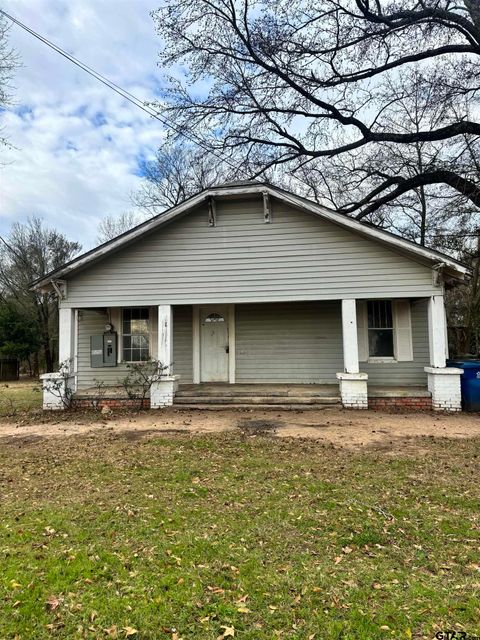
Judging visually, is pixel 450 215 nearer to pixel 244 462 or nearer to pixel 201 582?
pixel 244 462

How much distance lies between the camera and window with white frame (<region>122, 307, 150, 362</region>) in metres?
11.9

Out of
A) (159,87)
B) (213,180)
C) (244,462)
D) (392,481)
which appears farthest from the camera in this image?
(213,180)

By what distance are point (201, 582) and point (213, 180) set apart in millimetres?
25314

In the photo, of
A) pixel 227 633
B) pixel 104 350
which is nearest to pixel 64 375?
pixel 104 350

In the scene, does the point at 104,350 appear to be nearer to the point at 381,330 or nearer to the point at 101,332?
the point at 101,332

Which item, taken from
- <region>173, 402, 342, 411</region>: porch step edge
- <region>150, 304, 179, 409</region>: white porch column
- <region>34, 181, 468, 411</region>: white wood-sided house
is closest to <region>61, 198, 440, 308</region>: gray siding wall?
<region>34, 181, 468, 411</region>: white wood-sided house

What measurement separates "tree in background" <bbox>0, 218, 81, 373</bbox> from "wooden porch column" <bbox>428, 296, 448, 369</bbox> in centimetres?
2213

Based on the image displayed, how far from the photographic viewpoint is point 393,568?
3.02 meters

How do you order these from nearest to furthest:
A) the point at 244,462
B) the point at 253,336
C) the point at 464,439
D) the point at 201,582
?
1. the point at 201,582
2. the point at 244,462
3. the point at 464,439
4. the point at 253,336

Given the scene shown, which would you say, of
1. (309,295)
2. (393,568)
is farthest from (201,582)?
(309,295)

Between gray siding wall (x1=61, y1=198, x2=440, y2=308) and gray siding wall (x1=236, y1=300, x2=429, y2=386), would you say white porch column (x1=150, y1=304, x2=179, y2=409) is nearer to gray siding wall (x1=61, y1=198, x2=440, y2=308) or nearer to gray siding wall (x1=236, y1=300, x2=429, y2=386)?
gray siding wall (x1=61, y1=198, x2=440, y2=308)

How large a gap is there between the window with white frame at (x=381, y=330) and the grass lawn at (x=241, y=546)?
17.5 feet

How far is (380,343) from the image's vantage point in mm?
11039

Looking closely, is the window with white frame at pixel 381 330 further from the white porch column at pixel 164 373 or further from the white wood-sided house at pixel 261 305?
the white porch column at pixel 164 373
